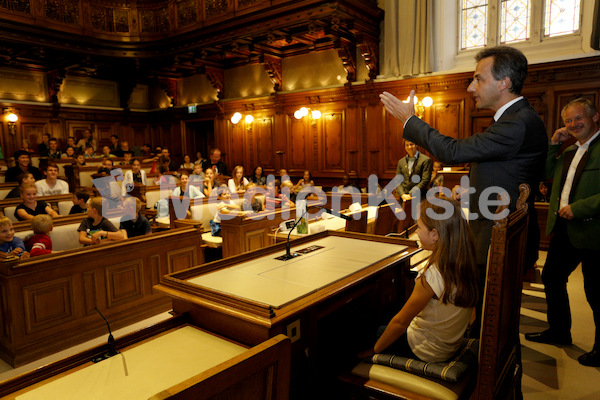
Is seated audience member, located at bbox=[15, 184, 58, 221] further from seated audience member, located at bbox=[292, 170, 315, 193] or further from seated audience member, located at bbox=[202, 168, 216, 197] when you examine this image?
seated audience member, located at bbox=[292, 170, 315, 193]

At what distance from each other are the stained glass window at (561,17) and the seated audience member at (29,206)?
8.71m

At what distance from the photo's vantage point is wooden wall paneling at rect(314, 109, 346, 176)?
387 inches

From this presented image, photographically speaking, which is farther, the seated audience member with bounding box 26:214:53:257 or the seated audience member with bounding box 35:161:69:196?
the seated audience member with bounding box 35:161:69:196

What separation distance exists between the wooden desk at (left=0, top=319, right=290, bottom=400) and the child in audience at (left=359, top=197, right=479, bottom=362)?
29.4 inches

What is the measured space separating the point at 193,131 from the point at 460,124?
8.81m

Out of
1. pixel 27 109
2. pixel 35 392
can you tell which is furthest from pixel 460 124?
pixel 27 109

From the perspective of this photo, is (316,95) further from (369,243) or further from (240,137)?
(369,243)

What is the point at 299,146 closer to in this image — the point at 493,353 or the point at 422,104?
the point at 422,104

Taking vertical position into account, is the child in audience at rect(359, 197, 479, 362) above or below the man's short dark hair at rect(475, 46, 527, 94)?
below

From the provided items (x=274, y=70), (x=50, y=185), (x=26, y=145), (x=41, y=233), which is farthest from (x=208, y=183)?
(x=26, y=145)

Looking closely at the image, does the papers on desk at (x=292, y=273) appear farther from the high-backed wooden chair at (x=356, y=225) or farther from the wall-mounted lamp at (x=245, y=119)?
the wall-mounted lamp at (x=245, y=119)

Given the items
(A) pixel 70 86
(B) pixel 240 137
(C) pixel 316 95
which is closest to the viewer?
(C) pixel 316 95

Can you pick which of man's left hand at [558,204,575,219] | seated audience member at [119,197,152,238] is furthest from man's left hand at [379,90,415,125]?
seated audience member at [119,197,152,238]

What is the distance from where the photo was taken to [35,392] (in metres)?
1.17
